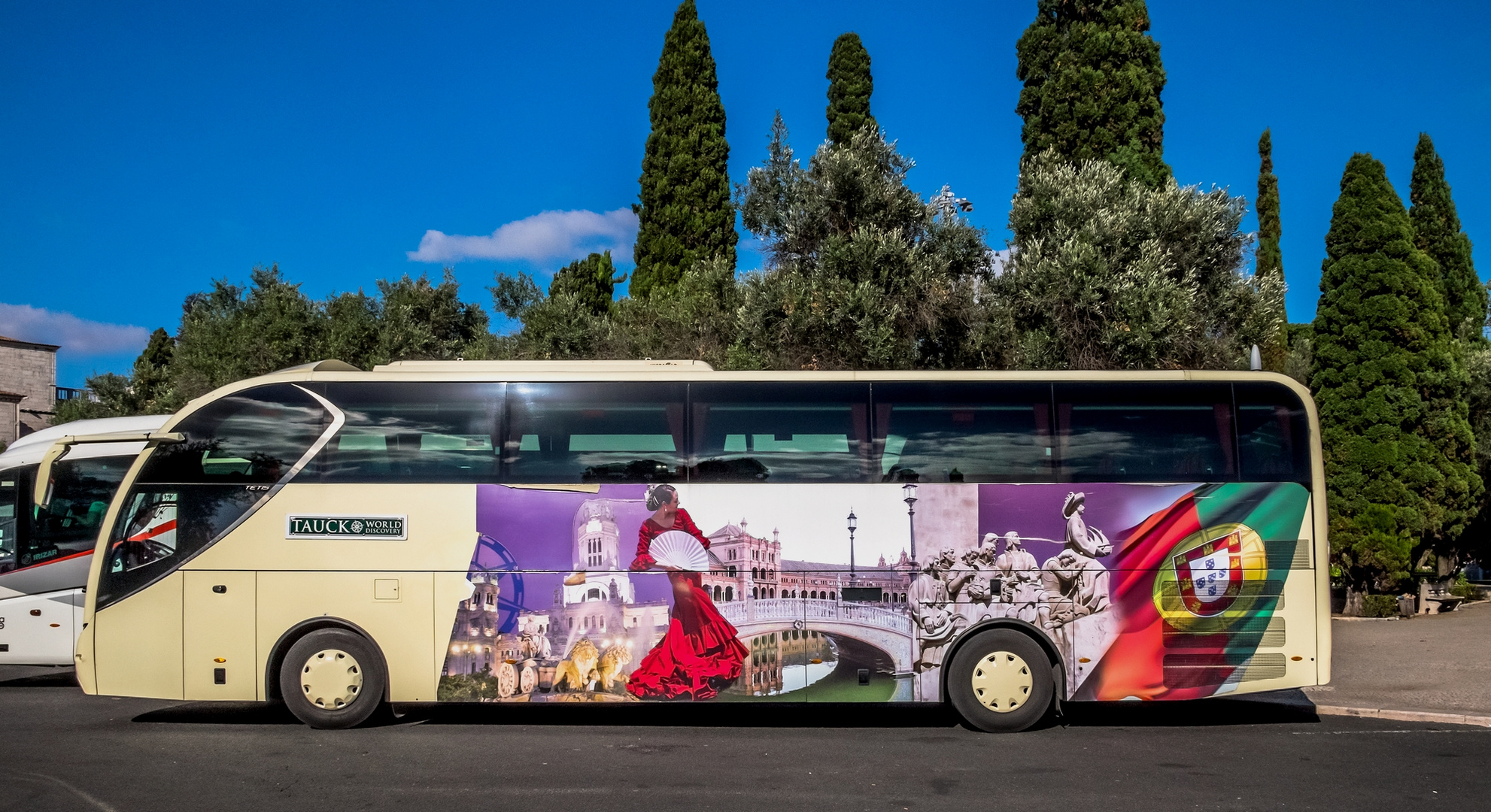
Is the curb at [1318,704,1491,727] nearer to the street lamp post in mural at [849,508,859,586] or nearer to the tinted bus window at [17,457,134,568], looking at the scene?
the street lamp post in mural at [849,508,859,586]

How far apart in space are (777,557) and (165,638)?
17.5 feet

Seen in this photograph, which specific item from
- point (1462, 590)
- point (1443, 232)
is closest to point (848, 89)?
point (1443, 232)

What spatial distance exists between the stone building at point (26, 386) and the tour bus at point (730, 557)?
51.0 metres

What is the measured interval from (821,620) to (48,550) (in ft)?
30.4

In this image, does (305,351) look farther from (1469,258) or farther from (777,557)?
(1469,258)

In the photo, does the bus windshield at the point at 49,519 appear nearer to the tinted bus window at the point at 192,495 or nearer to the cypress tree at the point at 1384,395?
the tinted bus window at the point at 192,495

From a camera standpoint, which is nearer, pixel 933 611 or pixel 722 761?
pixel 722 761

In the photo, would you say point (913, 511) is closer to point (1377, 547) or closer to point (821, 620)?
point (821, 620)

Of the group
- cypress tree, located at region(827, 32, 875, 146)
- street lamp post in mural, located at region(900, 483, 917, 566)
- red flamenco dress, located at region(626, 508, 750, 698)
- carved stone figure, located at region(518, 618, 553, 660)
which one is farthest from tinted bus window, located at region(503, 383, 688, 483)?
cypress tree, located at region(827, 32, 875, 146)

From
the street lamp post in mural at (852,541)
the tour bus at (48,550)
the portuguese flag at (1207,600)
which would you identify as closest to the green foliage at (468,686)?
the street lamp post in mural at (852,541)

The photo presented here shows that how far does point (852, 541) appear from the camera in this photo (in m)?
8.98

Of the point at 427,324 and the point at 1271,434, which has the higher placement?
the point at 427,324

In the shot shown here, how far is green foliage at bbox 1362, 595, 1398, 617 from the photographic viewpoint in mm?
17562

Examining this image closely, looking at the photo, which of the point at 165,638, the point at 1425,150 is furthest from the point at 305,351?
the point at 1425,150
